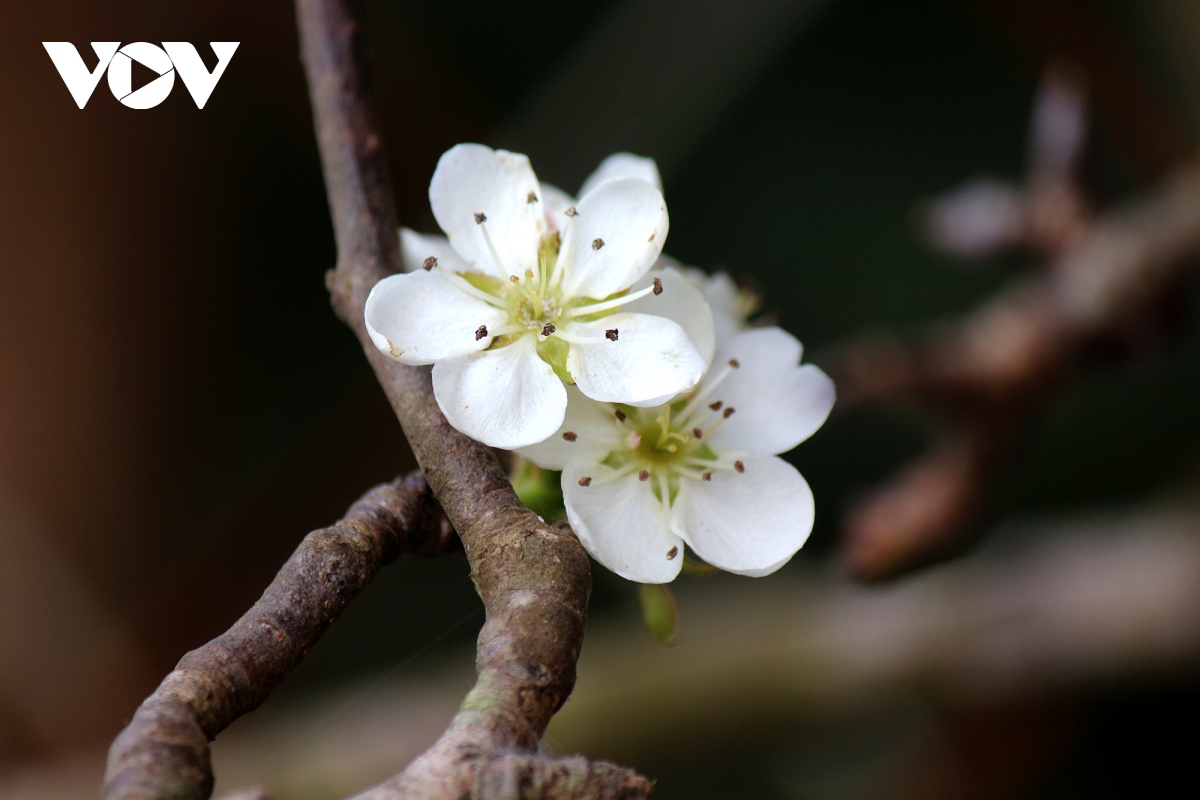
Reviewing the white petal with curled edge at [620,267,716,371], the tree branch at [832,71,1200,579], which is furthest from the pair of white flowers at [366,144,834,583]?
the tree branch at [832,71,1200,579]

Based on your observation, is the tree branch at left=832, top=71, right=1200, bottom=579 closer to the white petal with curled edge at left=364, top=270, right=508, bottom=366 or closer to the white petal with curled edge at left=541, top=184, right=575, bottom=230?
the white petal with curled edge at left=541, top=184, right=575, bottom=230

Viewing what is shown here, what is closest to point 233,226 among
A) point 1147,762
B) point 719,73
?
point 719,73

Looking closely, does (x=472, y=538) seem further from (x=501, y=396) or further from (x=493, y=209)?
(x=493, y=209)

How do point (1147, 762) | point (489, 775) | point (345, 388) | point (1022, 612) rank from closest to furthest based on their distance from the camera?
point (489, 775), point (1022, 612), point (1147, 762), point (345, 388)

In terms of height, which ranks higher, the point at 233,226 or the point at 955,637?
the point at 233,226

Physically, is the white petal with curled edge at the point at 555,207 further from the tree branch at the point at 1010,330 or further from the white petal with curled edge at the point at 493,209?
the tree branch at the point at 1010,330

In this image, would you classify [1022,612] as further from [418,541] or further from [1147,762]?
[418,541]
